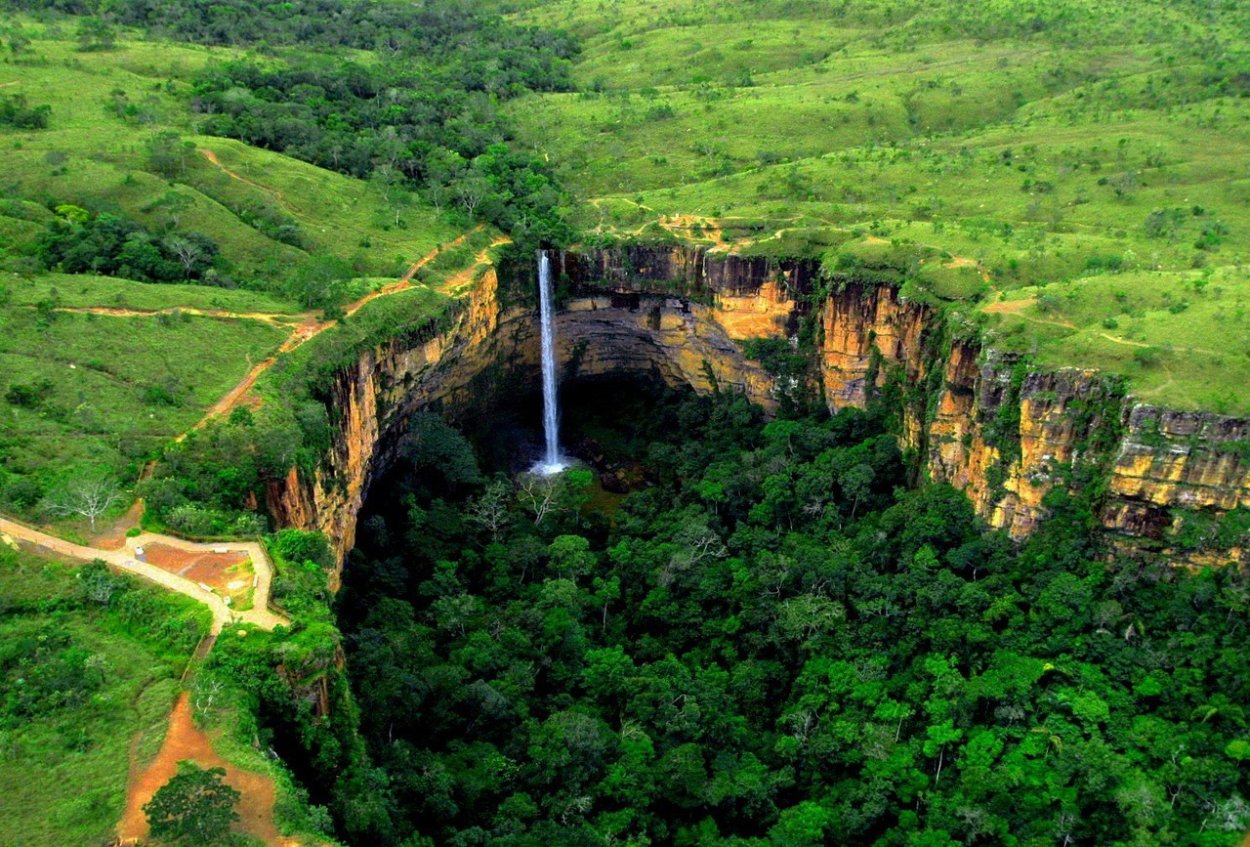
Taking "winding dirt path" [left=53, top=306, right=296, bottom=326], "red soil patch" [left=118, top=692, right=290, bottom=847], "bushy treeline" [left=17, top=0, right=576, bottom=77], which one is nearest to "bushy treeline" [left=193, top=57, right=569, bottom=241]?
"bushy treeline" [left=17, top=0, right=576, bottom=77]

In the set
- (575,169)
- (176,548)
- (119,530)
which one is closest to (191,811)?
(176,548)

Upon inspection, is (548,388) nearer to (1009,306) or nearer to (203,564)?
(1009,306)

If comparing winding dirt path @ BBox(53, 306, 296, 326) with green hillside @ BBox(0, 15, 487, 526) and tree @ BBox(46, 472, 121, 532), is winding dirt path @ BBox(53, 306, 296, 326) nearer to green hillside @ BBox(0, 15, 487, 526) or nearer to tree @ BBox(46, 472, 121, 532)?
green hillside @ BBox(0, 15, 487, 526)

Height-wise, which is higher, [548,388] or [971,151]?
[971,151]

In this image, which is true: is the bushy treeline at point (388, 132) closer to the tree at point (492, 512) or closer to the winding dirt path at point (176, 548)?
the tree at point (492, 512)

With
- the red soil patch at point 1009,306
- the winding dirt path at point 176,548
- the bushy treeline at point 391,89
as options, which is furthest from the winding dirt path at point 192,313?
the red soil patch at point 1009,306

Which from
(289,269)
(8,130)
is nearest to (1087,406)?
(289,269)
